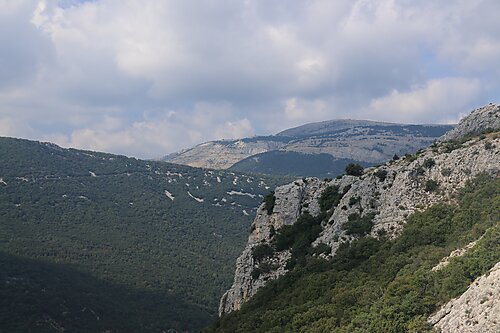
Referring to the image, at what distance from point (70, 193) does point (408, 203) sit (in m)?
146

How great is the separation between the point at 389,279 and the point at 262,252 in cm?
2201

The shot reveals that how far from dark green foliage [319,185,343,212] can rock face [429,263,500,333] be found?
Answer: 27.8m

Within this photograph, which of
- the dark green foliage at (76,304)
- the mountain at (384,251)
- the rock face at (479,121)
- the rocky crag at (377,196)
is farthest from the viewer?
the dark green foliage at (76,304)

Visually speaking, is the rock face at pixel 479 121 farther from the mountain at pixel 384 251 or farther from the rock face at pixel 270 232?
the rock face at pixel 270 232

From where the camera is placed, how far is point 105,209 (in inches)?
6235

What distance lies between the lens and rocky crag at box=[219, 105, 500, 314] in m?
39.5

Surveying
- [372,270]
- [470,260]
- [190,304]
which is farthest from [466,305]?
[190,304]

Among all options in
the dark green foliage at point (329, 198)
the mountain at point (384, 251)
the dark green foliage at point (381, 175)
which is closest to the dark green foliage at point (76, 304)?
the mountain at point (384, 251)

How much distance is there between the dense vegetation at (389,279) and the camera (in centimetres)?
2367

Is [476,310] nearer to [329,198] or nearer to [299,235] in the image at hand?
[299,235]

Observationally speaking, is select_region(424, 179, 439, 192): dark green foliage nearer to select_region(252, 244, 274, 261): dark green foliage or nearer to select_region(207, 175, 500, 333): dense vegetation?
select_region(207, 175, 500, 333): dense vegetation

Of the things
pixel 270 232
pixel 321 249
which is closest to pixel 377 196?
pixel 321 249

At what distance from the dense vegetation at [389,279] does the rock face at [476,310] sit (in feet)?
3.42

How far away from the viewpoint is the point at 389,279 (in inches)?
1189
